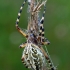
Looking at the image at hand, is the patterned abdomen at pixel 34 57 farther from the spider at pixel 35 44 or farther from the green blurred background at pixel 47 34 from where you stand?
the green blurred background at pixel 47 34

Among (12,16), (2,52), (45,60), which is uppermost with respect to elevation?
(12,16)

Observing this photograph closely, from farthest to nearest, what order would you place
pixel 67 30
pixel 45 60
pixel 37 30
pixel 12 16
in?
pixel 12 16
pixel 67 30
pixel 45 60
pixel 37 30

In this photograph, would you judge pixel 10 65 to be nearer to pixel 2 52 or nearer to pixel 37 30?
pixel 2 52

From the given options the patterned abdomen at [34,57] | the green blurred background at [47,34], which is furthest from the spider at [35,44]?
the green blurred background at [47,34]

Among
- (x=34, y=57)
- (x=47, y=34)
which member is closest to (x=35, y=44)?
(x=34, y=57)

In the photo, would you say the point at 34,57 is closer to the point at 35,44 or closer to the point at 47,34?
the point at 35,44

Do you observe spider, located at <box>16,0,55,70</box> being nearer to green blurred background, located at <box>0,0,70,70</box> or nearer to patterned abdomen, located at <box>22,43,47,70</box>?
patterned abdomen, located at <box>22,43,47,70</box>

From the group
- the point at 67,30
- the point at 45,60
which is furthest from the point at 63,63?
the point at 45,60
